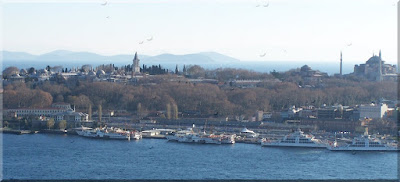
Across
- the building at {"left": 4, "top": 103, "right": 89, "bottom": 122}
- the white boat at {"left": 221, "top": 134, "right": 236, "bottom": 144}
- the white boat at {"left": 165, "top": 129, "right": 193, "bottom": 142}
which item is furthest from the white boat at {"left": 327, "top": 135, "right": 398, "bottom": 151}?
the building at {"left": 4, "top": 103, "right": 89, "bottom": 122}

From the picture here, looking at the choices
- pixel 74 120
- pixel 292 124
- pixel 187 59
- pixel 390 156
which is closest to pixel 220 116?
pixel 292 124

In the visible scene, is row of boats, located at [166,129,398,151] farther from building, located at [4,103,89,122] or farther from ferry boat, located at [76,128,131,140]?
building, located at [4,103,89,122]

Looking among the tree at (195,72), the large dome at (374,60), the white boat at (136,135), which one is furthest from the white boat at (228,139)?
the large dome at (374,60)

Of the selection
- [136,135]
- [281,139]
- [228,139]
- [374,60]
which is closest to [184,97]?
[136,135]

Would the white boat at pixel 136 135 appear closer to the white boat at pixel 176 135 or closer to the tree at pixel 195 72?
the white boat at pixel 176 135

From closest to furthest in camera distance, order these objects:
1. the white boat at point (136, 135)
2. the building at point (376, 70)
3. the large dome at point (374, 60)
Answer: the white boat at point (136, 135), the building at point (376, 70), the large dome at point (374, 60)

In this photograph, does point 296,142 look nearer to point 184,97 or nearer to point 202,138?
point 202,138
